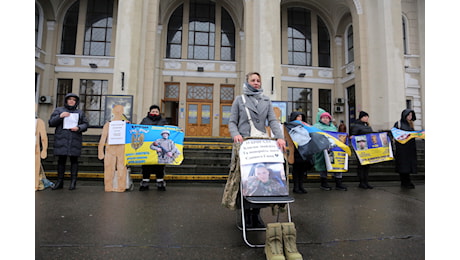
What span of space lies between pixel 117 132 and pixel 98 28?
14.6m

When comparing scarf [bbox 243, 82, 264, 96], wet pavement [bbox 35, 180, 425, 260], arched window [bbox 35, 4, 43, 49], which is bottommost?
wet pavement [bbox 35, 180, 425, 260]

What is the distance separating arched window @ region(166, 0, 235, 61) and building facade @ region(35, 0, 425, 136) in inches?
2.8

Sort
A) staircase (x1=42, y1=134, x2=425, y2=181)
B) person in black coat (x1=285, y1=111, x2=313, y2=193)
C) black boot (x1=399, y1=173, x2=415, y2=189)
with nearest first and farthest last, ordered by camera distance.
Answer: person in black coat (x1=285, y1=111, x2=313, y2=193) → black boot (x1=399, y1=173, x2=415, y2=189) → staircase (x1=42, y1=134, x2=425, y2=181)

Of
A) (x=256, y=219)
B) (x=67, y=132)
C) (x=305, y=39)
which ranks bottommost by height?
(x=256, y=219)

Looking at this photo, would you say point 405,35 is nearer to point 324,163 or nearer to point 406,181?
point 406,181

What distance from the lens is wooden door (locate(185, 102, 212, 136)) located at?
16562 millimetres

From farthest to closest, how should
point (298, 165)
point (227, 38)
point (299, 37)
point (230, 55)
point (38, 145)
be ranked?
point (299, 37) → point (227, 38) → point (230, 55) → point (298, 165) → point (38, 145)

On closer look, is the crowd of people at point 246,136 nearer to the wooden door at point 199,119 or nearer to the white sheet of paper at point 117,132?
the white sheet of paper at point 117,132

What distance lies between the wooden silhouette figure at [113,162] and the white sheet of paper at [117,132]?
0.29 feet

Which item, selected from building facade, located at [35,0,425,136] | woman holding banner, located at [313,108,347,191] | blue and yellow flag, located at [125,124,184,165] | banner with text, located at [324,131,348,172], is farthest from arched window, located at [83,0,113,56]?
banner with text, located at [324,131,348,172]

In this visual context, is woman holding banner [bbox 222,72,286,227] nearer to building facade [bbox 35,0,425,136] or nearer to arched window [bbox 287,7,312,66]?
building facade [bbox 35,0,425,136]

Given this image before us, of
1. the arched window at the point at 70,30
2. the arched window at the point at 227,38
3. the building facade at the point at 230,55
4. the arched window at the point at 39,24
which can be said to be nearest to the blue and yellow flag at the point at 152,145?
the building facade at the point at 230,55

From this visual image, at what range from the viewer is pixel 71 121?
17.7 ft

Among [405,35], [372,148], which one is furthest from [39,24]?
[405,35]
